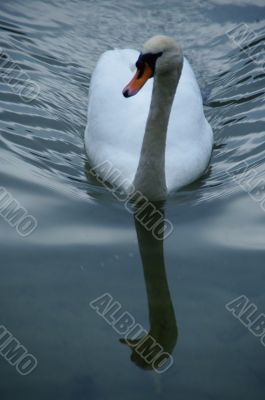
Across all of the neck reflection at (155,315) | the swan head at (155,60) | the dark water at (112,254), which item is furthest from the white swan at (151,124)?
the neck reflection at (155,315)

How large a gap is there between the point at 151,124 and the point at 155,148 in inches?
6.7

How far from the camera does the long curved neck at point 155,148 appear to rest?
625cm

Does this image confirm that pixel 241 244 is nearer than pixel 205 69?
Yes

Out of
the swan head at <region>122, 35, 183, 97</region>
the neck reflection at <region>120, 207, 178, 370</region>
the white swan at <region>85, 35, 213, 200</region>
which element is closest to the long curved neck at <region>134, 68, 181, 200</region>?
the white swan at <region>85, 35, 213, 200</region>

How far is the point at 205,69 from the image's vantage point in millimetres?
9453

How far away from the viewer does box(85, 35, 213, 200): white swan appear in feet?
19.7

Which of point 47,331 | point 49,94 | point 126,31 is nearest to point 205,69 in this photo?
point 126,31

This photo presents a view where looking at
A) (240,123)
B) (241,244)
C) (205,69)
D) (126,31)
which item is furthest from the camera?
(126,31)

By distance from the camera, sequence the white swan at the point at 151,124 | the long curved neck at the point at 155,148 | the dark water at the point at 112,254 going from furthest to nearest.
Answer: the long curved neck at the point at 155,148 < the white swan at the point at 151,124 < the dark water at the point at 112,254

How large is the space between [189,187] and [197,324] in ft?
6.04

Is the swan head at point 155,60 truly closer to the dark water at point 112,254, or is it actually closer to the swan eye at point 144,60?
the swan eye at point 144,60

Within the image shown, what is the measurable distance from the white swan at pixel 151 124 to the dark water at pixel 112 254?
0.59 feet

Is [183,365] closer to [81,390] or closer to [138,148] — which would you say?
[81,390]

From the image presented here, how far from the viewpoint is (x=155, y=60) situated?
5.97 meters
